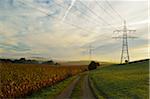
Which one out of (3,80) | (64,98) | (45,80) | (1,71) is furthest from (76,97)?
(45,80)

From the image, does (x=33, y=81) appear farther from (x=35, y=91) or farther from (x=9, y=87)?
(x=9, y=87)

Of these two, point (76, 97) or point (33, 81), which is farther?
point (33, 81)

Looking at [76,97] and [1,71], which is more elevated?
[1,71]

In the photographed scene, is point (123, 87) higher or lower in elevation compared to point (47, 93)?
higher

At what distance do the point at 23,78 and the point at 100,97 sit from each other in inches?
274

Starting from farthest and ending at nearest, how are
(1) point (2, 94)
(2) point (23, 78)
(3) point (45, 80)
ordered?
(3) point (45, 80), (2) point (23, 78), (1) point (2, 94)

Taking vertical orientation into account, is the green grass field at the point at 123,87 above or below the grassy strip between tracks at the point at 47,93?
above

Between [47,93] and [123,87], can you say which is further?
[123,87]

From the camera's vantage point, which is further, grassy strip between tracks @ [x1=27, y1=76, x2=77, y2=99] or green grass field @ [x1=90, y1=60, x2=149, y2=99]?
green grass field @ [x1=90, y1=60, x2=149, y2=99]

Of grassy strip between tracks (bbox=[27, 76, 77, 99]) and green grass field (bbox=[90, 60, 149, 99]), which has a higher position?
green grass field (bbox=[90, 60, 149, 99])

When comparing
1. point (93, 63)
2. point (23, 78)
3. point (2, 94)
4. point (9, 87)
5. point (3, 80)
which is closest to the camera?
point (2, 94)

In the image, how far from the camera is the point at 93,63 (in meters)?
128

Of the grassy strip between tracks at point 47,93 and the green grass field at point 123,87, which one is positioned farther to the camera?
the green grass field at point 123,87

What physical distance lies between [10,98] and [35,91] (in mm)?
5704
